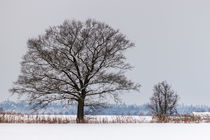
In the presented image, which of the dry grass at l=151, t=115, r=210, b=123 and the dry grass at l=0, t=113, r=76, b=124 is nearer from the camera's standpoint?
the dry grass at l=0, t=113, r=76, b=124

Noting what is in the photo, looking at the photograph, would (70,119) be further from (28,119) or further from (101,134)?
(101,134)

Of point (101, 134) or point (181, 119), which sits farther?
point (181, 119)

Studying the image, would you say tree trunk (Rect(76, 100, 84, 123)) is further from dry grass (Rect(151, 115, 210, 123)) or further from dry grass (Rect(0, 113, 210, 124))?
dry grass (Rect(151, 115, 210, 123))

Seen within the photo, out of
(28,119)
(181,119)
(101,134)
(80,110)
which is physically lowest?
(181,119)

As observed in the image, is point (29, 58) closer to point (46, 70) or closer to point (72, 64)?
point (46, 70)

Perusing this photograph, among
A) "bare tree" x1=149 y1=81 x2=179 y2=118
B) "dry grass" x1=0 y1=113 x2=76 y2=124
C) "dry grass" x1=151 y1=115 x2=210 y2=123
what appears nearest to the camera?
"dry grass" x1=0 y1=113 x2=76 y2=124

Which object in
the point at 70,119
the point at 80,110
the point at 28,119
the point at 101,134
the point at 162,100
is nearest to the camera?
the point at 101,134

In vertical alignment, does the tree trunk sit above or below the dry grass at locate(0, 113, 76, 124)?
above

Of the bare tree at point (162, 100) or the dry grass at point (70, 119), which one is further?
the bare tree at point (162, 100)

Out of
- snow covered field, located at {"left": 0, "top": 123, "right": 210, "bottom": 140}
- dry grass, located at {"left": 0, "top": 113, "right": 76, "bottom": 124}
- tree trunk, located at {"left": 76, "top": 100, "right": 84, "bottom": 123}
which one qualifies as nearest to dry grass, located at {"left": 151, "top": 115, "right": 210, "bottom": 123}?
tree trunk, located at {"left": 76, "top": 100, "right": 84, "bottom": 123}

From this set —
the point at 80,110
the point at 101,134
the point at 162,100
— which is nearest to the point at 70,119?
the point at 80,110

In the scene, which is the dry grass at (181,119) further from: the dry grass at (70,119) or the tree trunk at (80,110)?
the tree trunk at (80,110)

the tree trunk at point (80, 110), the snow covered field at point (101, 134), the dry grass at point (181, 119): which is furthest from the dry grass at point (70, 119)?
the snow covered field at point (101, 134)

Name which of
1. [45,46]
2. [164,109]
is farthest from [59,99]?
[164,109]
